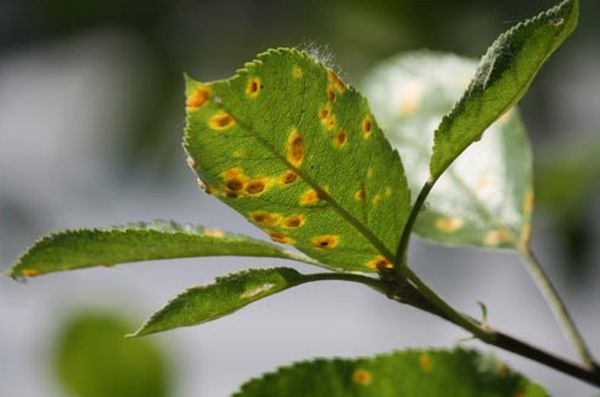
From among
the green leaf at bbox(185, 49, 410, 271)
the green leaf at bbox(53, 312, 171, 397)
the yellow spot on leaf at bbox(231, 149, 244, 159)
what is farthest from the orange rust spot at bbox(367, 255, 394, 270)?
the green leaf at bbox(53, 312, 171, 397)

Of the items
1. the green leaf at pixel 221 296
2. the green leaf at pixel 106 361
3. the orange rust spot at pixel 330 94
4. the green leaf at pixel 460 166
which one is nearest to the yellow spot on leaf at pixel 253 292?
the green leaf at pixel 221 296

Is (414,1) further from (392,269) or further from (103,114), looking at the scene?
(392,269)

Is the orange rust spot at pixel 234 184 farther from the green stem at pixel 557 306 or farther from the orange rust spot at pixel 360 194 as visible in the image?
the green stem at pixel 557 306

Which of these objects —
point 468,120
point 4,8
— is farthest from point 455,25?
point 468,120

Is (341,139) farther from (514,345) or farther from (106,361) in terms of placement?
(106,361)

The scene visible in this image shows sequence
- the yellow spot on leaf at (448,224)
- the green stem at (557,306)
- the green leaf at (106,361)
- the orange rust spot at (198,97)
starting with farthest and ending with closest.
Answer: the green leaf at (106,361) < the yellow spot on leaf at (448,224) < the green stem at (557,306) < the orange rust spot at (198,97)

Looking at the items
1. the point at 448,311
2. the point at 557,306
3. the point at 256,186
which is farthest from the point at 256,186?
the point at 557,306

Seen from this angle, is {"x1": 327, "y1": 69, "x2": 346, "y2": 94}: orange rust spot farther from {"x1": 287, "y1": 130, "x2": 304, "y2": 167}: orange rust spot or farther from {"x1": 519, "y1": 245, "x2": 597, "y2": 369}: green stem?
{"x1": 519, "y1": 245, "x2": 597, "y2": 369}: green stem
